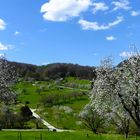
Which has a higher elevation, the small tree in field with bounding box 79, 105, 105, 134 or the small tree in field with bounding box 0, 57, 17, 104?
the small tree in field with bounding box 0, 57, 17, 104

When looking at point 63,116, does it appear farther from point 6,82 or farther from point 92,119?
point 6,82

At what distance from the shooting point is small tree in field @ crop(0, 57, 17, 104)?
66.5 m

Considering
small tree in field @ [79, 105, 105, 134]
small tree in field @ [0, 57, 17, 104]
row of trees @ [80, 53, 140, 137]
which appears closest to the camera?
row of trees @ [80, 53, 140, 137]

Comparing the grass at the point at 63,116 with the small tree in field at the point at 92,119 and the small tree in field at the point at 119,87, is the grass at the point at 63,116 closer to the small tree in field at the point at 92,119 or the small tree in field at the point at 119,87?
the small tree in field at the point at 92,119

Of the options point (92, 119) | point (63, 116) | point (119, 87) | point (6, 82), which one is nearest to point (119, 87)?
point (119, 87)

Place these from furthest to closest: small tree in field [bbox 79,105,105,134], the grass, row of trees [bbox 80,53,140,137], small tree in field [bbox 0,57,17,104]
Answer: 1. the grass
2. small tree in field [bbox 79,105,105,134]
3. small tree in field [bbox 0,57,17,104]
4. row of trees [bbox 80,53,140,137]

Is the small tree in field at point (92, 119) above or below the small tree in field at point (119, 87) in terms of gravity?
below

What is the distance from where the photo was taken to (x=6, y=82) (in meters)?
68.6

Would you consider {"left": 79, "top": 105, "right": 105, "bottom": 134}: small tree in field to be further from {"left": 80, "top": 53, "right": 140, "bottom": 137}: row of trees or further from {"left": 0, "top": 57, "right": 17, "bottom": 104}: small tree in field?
{"left": 80, "top": 53, "right": 140, "bottom": 137}: row of trees

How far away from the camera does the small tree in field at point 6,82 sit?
218 ft

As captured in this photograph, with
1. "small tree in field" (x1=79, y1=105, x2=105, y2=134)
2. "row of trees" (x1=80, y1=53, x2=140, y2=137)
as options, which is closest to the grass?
"small tree in field" (x1=79, y1=105, x2=105, y2=134)

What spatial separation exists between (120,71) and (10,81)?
78.6ft

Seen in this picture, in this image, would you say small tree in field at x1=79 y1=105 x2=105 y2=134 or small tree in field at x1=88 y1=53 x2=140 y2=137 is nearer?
small tree in field at x1=88 y1=53 x2=140 y2=137

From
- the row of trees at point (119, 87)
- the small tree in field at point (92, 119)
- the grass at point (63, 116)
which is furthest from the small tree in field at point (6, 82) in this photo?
the grass at point (63, 116)
